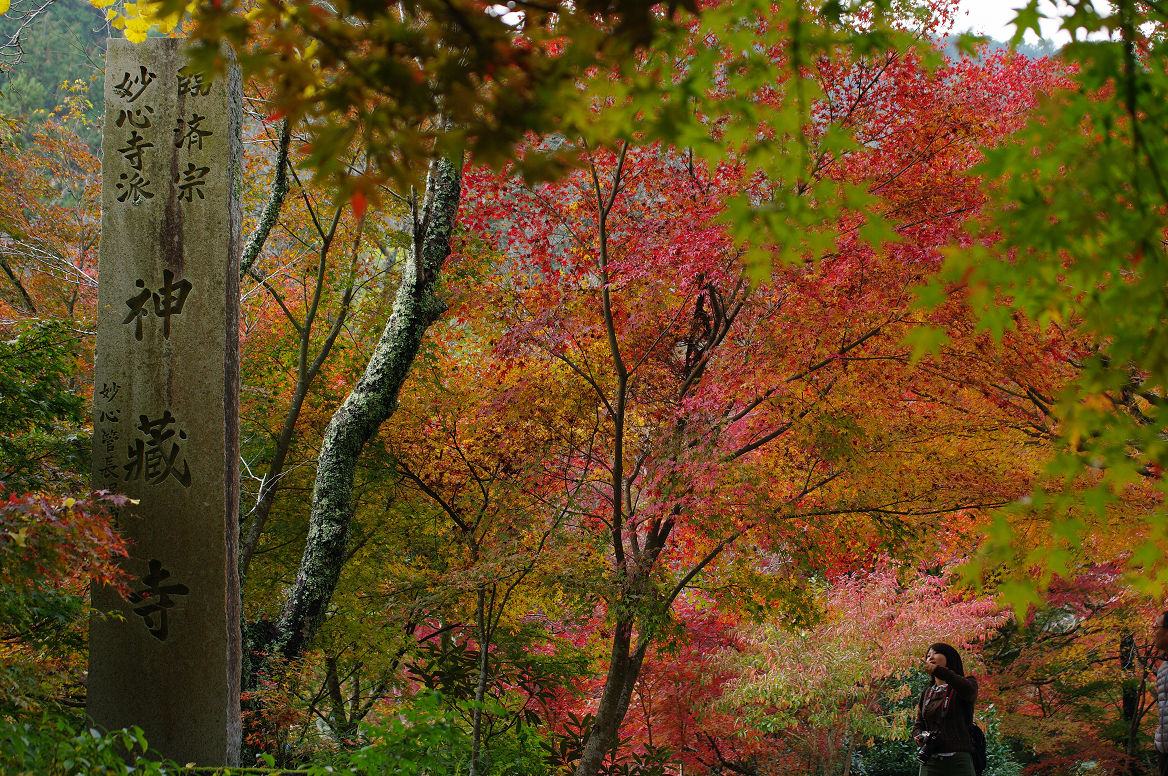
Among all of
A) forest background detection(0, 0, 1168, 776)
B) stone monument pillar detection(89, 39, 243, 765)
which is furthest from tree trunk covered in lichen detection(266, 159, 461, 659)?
stone monument pillar detection(89, 39, 243, 765)

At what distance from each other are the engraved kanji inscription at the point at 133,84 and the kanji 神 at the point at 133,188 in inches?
17.9

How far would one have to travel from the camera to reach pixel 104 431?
4121mm

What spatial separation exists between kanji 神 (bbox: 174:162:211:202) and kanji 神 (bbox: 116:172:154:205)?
17cm

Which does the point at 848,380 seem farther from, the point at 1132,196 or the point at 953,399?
the point at 1132,196

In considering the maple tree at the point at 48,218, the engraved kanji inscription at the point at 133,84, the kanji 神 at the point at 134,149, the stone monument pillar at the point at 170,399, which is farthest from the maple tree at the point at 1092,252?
the maple tree at the point at 48,218

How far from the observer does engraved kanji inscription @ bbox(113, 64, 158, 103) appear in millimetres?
4414

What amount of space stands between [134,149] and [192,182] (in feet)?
1.33

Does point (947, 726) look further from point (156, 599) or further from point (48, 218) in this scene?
point (48, 218)

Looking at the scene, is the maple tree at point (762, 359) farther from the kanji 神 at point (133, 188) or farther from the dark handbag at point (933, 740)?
the kanji 神 at point (133, 188)

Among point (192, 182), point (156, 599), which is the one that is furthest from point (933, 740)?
point (192, 182)

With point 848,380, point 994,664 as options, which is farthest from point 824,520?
point 994,664

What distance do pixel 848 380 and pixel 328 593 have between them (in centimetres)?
385

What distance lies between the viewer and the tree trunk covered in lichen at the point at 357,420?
5289 millimetres

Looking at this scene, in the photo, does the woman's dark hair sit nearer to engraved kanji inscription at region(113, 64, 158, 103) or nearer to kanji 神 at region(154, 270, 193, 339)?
kanji 神 at region(154, 270, 193, 339)
